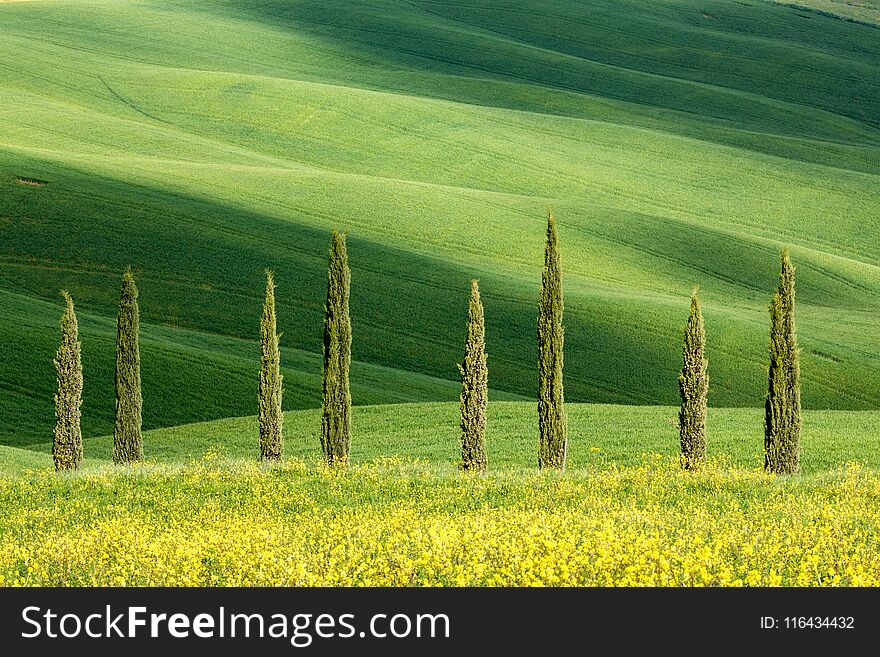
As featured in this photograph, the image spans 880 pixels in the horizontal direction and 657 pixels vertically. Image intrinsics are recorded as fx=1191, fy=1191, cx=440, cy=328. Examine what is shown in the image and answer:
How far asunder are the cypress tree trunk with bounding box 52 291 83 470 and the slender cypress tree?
1454 cm

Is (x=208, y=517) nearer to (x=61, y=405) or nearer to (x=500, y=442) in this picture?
(x=61, y=405)

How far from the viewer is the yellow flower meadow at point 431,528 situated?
13.1m

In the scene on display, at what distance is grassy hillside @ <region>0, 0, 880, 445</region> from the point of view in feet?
160

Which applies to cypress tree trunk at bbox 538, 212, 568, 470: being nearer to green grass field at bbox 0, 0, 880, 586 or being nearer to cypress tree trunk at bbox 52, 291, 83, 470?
green grass field at bbox 0, 0, 880, 586

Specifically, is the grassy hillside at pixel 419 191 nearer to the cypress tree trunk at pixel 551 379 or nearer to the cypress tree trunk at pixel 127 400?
the cypress tree trunk at pixel 127 400

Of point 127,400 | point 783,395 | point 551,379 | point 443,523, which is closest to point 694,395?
→ point 783,395

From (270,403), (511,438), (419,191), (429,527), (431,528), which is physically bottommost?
(431,528)

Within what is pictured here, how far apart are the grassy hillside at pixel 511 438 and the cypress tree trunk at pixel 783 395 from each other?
2.94 m

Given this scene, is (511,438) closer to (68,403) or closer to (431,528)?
(68,403)

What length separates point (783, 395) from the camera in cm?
2728

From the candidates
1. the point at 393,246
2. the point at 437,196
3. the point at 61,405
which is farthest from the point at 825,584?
the point at 437,196

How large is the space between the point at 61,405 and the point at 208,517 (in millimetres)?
11664

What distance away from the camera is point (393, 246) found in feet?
212

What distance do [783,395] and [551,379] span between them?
530cm
